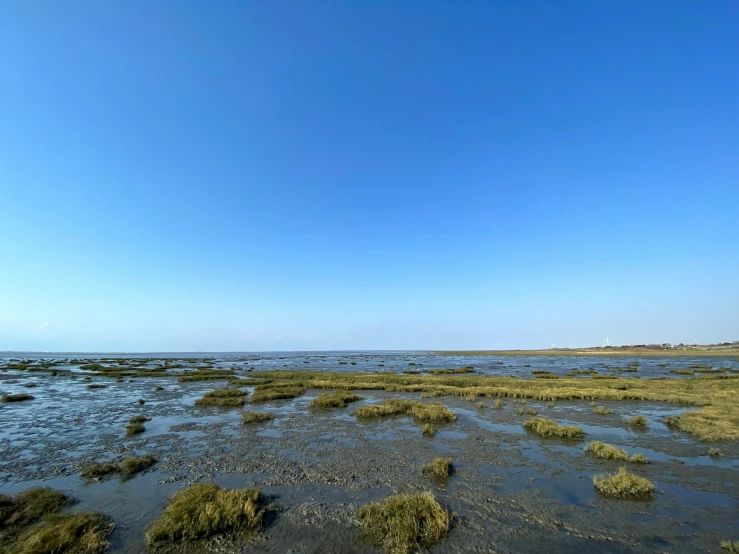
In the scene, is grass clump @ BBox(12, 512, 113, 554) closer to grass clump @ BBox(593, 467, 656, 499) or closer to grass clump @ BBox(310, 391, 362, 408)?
grass clump @ BBox(593, 467, 656, 499)

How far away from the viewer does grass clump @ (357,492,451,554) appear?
32.0 feet

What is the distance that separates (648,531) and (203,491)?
45.4 ft

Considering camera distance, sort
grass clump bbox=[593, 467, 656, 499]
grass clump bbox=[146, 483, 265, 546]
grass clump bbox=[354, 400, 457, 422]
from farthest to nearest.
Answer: grass clump bbox=[354, 400, 457, 422] < grass clump bbox=[593, 467, 656, 499] < grass clump bbox=[146, 483, 265, 546]

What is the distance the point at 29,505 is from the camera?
447 inches

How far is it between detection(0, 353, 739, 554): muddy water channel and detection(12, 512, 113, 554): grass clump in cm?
51

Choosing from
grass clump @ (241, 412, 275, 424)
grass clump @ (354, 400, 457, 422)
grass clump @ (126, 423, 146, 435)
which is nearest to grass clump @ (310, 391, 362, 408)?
grass clump @ (354, 400, 457, 422)

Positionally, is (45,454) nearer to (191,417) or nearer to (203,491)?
(191,417)

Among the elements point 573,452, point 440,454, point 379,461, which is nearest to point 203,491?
point 379,461

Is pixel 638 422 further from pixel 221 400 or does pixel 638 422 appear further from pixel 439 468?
pixel 221 400

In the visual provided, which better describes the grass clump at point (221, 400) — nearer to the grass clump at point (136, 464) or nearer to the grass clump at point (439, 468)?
the grass clump at point (136, 464)

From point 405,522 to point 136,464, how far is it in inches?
493

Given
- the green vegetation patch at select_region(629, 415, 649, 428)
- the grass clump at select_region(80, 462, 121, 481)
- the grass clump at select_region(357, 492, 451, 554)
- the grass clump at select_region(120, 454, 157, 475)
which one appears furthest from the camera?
the green vegetation patch at select_region(629, 415, 649, 428)

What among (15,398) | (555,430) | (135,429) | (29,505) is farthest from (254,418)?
(15,398)

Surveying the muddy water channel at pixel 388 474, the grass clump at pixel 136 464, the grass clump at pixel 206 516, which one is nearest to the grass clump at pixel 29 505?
the muddy water channel at pixel 388 474
